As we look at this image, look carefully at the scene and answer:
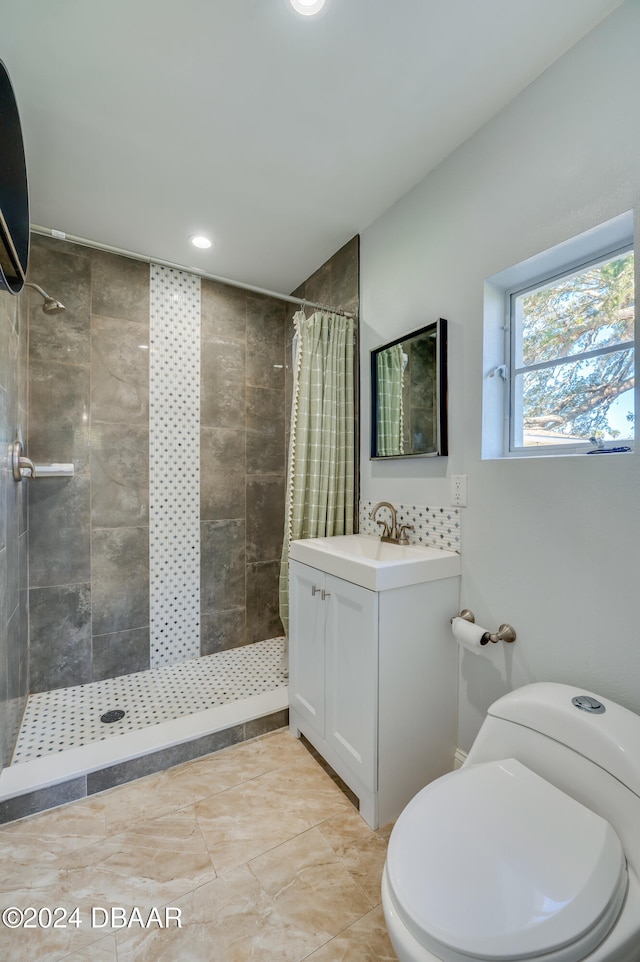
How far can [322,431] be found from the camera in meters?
2.08

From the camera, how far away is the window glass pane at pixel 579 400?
3.87 feet

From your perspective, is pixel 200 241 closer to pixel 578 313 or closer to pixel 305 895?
pixel 578 313

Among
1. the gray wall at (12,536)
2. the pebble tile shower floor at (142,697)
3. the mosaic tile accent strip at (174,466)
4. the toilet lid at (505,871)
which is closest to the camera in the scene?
the toilet lid at (505,871)

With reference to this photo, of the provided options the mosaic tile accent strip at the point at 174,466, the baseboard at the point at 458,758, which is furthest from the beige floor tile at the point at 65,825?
the baseboard at the point at 458,758

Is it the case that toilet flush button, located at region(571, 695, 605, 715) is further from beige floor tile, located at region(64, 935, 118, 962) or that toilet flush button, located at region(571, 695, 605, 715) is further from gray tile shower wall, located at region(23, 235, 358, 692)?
gray tile shower wall, located at region(23, 235, 358, 692)

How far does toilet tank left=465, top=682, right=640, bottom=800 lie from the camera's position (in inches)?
34.0

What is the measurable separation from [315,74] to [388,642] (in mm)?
1865

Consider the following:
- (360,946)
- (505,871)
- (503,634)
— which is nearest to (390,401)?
(503,634)

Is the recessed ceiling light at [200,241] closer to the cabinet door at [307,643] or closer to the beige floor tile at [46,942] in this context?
the cabinet door at [307,643]

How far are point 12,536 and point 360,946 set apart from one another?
180 cm

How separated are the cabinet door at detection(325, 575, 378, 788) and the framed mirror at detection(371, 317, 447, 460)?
69cm

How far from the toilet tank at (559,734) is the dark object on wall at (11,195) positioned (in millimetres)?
1764

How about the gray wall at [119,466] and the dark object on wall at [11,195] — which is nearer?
the dark object on wall at [11,195]

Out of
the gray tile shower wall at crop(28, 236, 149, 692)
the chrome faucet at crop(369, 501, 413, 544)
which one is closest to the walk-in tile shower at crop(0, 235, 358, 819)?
the gray tile shower wall at crop(28, 236, 149, 692)
